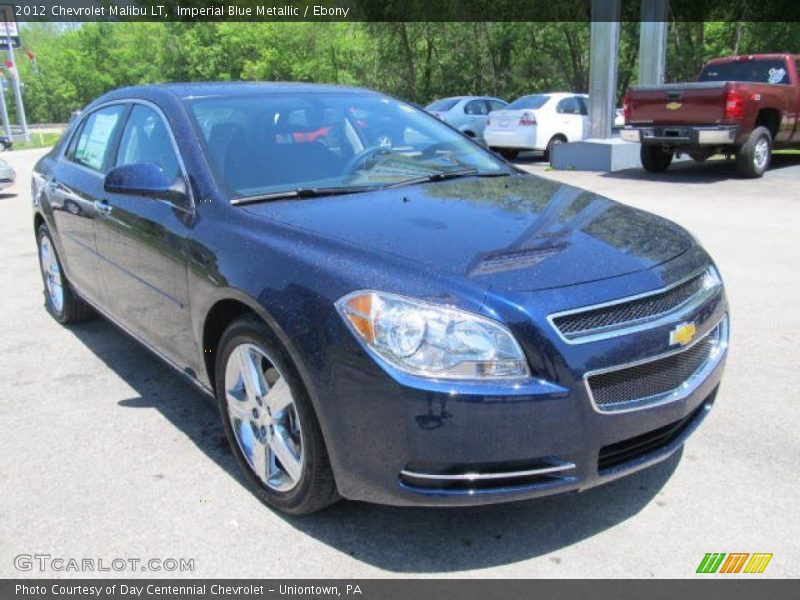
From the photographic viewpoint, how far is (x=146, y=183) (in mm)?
3355

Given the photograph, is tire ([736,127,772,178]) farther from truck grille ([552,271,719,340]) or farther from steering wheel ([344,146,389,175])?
truck grille ([552,271,719,340])

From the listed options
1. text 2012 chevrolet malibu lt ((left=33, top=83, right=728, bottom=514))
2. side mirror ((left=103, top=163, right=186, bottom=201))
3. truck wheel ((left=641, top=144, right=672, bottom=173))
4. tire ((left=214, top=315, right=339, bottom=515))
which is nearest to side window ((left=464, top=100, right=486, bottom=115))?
truck wheel ((left=641, top=144, right=672, bottom=173))

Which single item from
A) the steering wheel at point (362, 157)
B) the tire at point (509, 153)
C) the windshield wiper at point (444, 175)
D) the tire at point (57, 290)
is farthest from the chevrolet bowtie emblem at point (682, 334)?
the tire at point (509, 153)

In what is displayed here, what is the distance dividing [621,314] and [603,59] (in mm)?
14301

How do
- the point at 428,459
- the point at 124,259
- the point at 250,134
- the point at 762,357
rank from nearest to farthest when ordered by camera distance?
the point at 428,459 < the point at 250,134 < the point at 124,259 < the point at 762,357

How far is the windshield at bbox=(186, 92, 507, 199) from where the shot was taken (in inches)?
135

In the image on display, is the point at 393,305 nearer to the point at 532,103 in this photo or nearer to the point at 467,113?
the point at 532,103

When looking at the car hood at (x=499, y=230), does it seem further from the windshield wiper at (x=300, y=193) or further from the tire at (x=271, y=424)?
the tire at (x=271, y=424)

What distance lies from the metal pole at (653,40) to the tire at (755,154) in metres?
3.89

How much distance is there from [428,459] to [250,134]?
1.96 m

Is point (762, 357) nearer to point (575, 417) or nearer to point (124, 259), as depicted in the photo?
point (575, 417)

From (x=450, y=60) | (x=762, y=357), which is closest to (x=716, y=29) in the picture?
(x=450, y=60)

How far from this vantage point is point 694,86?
12008 millimetres

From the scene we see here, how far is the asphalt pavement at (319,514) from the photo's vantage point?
267 centimetres
